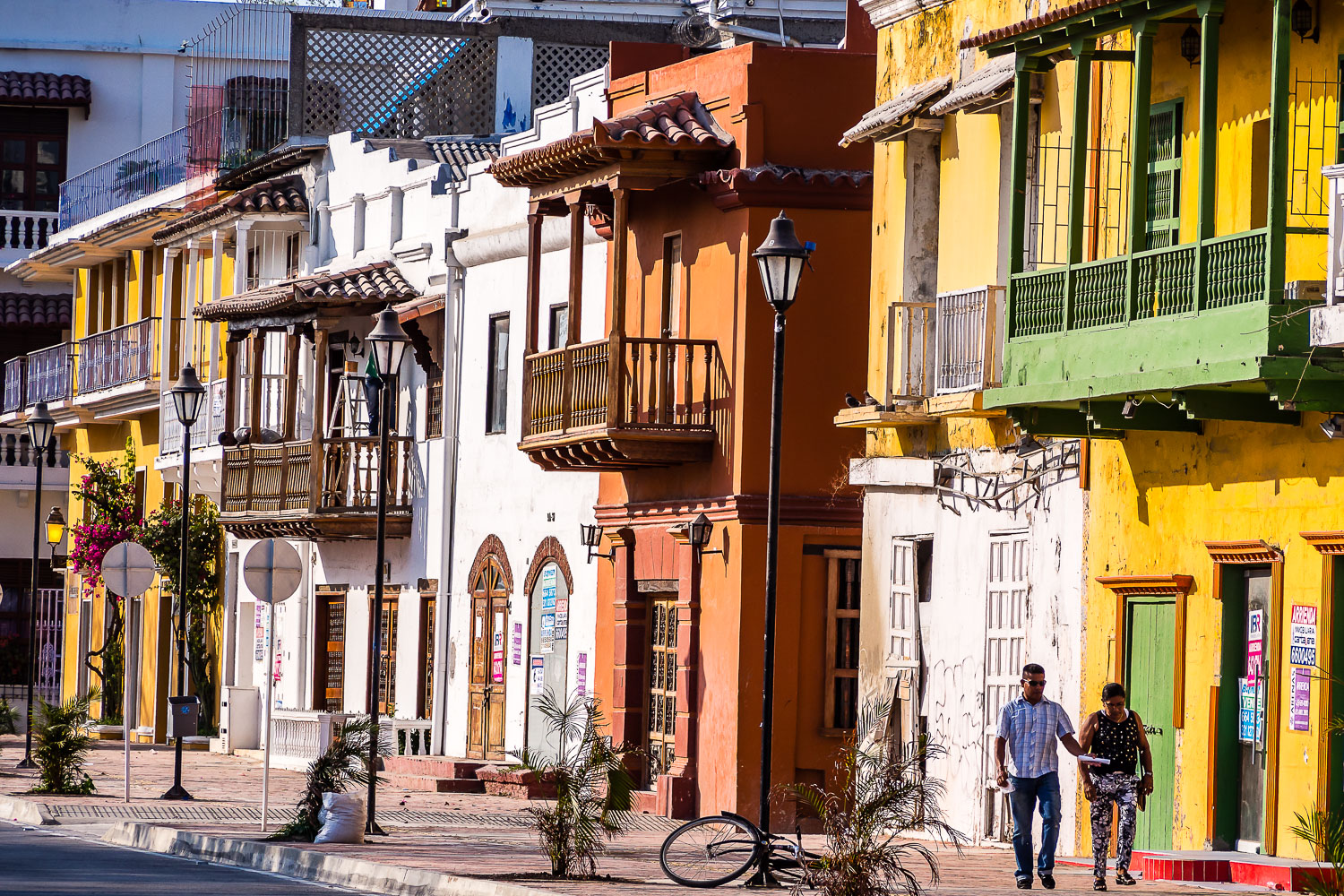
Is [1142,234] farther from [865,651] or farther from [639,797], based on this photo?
[639,797]

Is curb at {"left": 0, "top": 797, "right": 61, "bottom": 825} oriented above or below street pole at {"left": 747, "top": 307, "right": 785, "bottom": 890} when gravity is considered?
below

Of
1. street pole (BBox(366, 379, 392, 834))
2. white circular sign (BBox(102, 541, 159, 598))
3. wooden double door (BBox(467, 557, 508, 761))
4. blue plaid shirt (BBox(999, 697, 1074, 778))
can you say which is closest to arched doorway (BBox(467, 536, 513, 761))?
wooden double door (BBox(467, 557, 508, 761))

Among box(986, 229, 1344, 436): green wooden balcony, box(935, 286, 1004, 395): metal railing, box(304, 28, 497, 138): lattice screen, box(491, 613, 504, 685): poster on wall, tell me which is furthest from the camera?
box(304, 28, 497, 138): lattice screen

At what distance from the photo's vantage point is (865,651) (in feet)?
80.4

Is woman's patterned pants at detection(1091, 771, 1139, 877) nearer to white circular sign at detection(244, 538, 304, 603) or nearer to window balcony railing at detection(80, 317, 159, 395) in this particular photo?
white circular sign at detection(244, 538, 304, 603)

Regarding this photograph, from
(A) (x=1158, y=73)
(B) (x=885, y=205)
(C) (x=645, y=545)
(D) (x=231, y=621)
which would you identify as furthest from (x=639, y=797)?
(D) (x=231, y=621)

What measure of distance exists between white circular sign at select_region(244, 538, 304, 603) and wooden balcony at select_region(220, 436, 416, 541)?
33.9ft

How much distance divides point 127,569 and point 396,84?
49.2 ft

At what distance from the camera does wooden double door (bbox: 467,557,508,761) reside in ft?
103

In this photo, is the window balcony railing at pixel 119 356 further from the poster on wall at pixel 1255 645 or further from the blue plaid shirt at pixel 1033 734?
the poster on wall at pixel 1255 645

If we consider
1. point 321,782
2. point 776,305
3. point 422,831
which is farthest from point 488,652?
point 776,305

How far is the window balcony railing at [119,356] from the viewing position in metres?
43.9

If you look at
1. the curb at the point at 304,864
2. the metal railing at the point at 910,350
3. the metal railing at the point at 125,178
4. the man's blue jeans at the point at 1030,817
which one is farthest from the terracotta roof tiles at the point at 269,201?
the man's blue jeans at the point at 1030,817

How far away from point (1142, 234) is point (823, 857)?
5.49m
